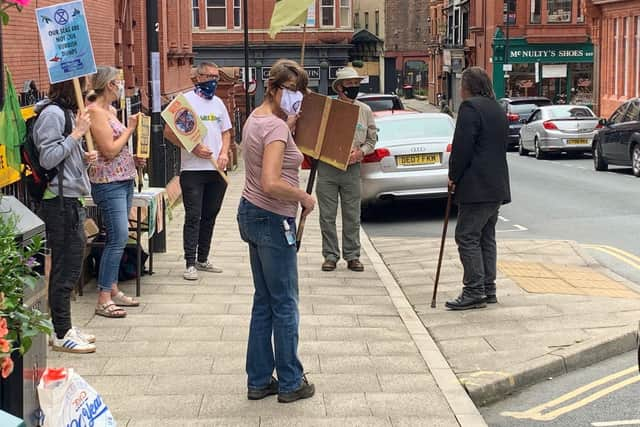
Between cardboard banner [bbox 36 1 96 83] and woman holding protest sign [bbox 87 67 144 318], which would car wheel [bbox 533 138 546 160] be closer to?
woman holding protest sign [bbox 87 67 144 318]

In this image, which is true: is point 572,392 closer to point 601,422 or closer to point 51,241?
point 601,422

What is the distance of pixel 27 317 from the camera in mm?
4344

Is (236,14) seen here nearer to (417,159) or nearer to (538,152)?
(538,152)

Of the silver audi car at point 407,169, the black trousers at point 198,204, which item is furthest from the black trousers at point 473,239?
the silver audi car at point 407,169

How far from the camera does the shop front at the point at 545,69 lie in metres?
58.7

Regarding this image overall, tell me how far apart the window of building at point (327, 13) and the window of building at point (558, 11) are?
12.3 meters

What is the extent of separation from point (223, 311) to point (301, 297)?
0.95 meters

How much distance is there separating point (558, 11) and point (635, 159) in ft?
128

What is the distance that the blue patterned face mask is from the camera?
380 inches

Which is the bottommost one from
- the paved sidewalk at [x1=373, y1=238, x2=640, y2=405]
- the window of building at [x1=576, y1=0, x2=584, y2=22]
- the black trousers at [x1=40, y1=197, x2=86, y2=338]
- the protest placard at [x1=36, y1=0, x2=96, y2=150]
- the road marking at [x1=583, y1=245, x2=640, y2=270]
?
the road marking at [x1=583, y1=245, x2=640, y2=270]

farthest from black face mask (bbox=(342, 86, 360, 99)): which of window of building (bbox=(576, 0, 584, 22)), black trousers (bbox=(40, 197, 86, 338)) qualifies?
window of building (bbox=(576, 0, 584, 22))

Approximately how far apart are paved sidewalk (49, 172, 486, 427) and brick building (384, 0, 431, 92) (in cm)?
7471

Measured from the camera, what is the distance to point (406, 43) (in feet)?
285

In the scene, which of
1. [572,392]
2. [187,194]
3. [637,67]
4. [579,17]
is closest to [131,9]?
[187,194]
